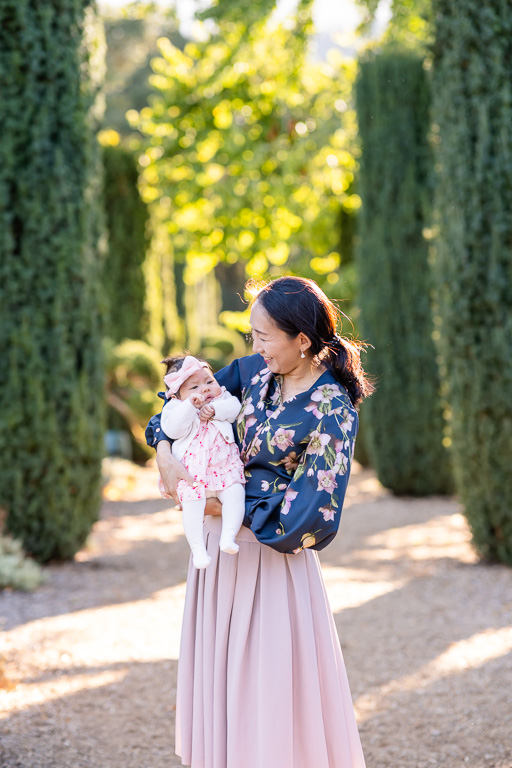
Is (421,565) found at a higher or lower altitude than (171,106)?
lower

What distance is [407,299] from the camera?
8547 mm

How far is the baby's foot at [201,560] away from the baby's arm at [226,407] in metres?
0.40

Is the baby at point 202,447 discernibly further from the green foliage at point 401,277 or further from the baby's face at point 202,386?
the green foliage at point 401,277

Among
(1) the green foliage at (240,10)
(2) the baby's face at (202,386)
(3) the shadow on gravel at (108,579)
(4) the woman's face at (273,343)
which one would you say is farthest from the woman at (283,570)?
(1) the green foliage at (240,10)

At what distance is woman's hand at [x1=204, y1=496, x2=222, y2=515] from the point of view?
2.20 meters

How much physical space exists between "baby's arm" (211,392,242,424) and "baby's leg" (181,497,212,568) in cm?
25

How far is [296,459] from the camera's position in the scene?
84.1 inches

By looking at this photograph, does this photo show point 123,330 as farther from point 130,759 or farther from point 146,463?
point 130,759

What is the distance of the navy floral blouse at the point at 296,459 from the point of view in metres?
2.02

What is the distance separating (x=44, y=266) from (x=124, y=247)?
6048 millimetres

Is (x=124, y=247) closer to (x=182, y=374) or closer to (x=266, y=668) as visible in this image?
(x=182, y=374)

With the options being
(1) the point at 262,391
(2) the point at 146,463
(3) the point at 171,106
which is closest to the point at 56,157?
(1) the point at 262,391

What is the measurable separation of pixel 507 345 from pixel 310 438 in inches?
142

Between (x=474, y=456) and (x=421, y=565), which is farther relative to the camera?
(x=421, y=565)
